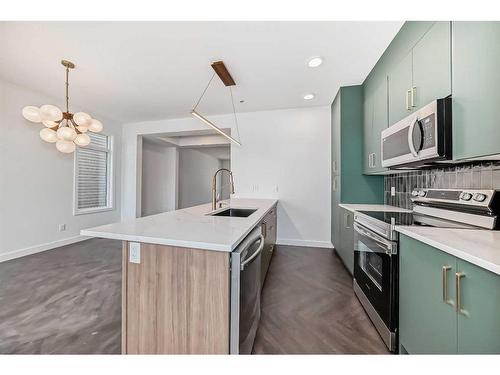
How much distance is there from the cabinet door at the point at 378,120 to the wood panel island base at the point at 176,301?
2197 millimetres

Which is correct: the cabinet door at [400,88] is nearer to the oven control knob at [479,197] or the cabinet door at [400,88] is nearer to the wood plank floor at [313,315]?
the oven control knob at [479,197]

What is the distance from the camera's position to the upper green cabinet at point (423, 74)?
134 cm

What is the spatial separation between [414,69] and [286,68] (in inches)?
55.5

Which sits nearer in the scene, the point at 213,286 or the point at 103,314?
the point at 213,286

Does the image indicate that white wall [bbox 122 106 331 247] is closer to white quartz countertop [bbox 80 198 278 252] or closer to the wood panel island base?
white quartz countertop [bbox 80 198 278 252]

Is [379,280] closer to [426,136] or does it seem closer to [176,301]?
[426,136]

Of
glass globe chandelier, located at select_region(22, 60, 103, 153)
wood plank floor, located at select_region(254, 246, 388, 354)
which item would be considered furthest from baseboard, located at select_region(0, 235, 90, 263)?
wood plank floor, located at select_region(254, 246, 388, 354)

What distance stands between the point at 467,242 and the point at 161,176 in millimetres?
6917

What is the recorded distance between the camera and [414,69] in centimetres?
167

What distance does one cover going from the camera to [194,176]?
812 cm

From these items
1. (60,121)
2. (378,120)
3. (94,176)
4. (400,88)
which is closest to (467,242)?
(400,88)
